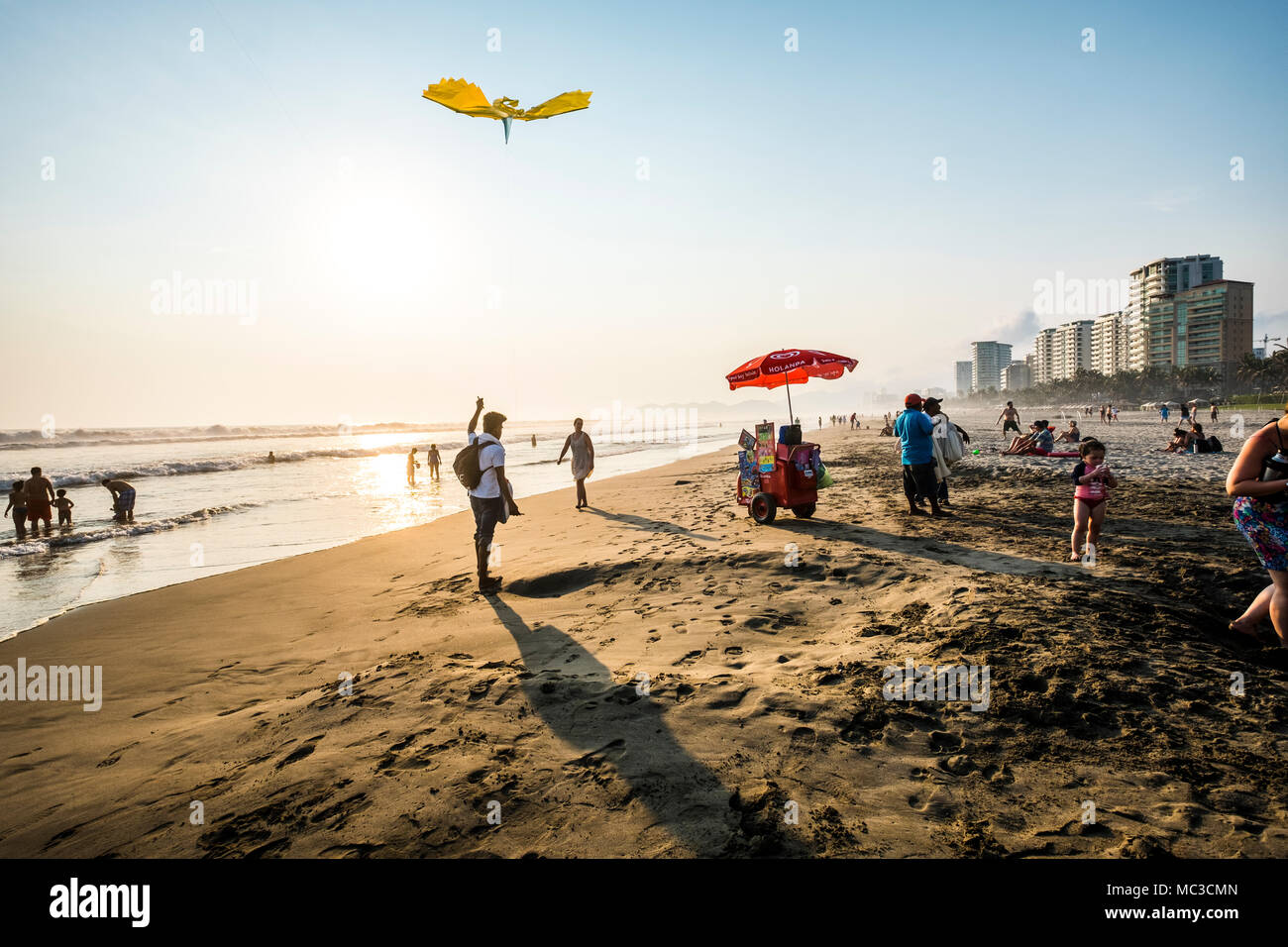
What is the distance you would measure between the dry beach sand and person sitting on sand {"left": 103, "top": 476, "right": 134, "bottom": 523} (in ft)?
40.2

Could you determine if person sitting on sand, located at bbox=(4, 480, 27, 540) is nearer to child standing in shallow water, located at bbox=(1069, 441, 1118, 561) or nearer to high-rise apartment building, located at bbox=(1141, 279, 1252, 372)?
child standing in shallow water, located at bbox=(1069, 441, 1118, 561)

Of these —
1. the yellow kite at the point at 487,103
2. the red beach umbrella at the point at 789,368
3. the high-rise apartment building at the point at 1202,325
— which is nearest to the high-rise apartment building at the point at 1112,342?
the high-rise apartment building at the point at 1202,325

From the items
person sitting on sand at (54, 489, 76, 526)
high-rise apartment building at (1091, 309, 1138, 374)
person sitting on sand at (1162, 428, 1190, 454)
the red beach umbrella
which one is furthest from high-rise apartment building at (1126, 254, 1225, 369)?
person sitting on sand at (54, 489, 76, 526)

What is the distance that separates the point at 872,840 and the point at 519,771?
194 cm

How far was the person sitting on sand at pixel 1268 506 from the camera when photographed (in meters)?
4.11

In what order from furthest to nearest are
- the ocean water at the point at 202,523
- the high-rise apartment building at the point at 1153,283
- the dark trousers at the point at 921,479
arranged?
the high-rise apartment building at the point at 1153,283 → the ocean water at the point at 202,523 → the dark trousers at the point at 921,479

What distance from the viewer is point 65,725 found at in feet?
15.5

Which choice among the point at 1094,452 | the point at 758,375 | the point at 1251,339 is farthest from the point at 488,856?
the point at 1251,339

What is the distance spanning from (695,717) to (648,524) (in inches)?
305

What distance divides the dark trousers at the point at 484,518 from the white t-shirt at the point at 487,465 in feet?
0.23

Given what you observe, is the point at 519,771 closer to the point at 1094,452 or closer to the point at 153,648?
the point at 153,648

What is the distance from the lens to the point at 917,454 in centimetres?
1012

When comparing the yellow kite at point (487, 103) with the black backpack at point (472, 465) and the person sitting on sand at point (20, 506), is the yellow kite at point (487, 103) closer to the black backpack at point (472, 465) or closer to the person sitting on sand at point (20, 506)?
the black backpack at point (472, 465)

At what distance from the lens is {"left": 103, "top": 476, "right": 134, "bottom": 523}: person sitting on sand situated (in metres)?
17.5
